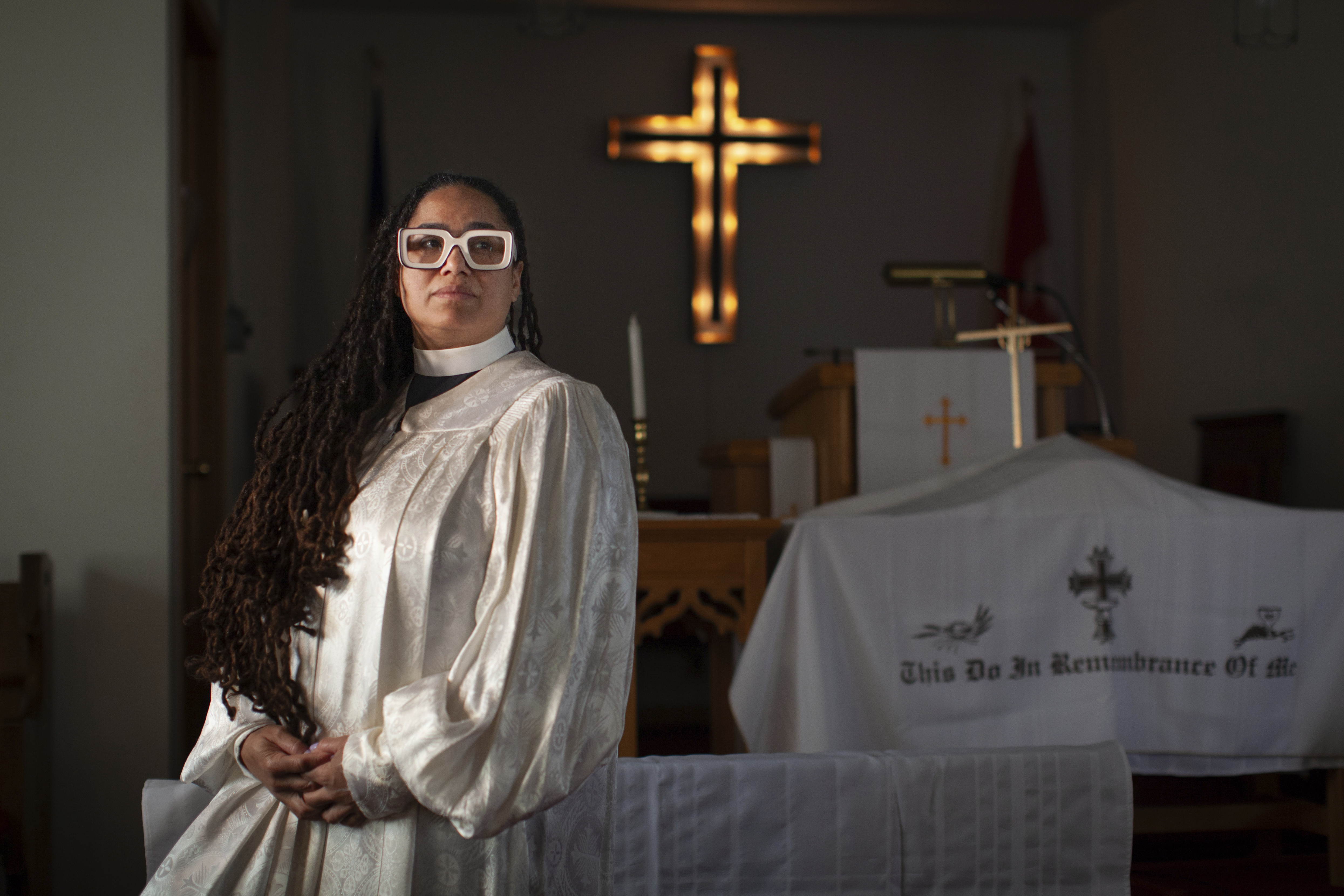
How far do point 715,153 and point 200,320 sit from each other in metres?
2.59

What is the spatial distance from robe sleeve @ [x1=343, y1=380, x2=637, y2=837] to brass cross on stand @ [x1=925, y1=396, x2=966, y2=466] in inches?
72.6

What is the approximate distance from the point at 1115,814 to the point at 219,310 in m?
3.25

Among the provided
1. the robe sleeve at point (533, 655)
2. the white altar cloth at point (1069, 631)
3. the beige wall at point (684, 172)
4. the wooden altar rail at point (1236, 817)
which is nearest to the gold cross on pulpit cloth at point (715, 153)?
the beige wall at point (684, 172)

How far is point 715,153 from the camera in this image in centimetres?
528

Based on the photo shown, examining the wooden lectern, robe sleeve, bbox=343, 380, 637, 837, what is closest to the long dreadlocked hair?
robe sleeve, bbox=343, 380, 637, 837

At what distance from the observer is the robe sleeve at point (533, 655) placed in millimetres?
1127

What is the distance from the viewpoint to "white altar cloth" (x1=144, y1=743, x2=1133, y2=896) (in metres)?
1.94

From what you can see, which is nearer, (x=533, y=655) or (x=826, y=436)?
(x=533, y=655)

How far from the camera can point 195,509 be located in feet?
12.0

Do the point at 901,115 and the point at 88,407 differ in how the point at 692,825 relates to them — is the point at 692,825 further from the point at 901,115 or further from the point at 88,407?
the point at 901,115

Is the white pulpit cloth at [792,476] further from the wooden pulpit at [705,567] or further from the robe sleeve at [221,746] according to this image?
the robe sleeve at [221,746]

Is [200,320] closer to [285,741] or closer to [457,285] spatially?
[457,285]

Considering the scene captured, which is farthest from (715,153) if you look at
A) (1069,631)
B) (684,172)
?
(1069,631)

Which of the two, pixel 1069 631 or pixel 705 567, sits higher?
pixel 705 567
